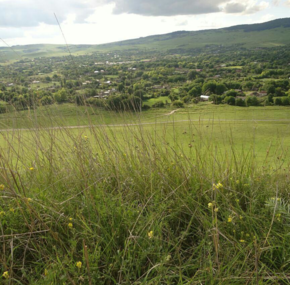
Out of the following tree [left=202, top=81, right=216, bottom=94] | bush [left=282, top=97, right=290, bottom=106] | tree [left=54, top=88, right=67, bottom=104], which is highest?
tree [left=54, top=88, right=67, bottom=104]

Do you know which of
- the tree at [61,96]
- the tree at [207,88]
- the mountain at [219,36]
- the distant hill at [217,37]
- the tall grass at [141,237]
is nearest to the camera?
the tall grass at [141,237]

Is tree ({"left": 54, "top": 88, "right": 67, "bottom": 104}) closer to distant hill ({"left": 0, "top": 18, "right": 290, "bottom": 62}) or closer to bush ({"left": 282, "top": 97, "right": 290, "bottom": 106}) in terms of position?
bush ({"left": 282, "top": 97, "right": 290, "bottom": 106})

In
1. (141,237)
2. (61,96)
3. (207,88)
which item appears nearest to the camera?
(141,237)

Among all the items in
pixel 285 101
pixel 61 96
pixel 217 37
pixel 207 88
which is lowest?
pixel 217 37

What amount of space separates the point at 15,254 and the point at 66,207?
390 mm

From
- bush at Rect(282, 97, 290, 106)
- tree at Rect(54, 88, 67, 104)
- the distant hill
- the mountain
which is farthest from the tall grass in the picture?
the mountain

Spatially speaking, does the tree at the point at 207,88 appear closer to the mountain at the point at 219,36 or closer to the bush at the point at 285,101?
the bush at the point at 285,101

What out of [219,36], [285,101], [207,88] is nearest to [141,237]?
[207,88]

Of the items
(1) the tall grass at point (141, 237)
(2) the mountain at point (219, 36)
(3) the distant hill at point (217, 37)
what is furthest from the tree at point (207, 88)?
(2) the mountain at point (219, 36)

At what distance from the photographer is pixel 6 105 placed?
2.88 m

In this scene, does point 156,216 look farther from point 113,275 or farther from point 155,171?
point 155,171

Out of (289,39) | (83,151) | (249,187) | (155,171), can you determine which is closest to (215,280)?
(249,187)

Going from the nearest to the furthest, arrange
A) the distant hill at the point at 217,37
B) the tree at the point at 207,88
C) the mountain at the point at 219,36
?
the tree at the point at 207,88, the distant hill at the point at 217,37, the mountain at the point at 219,36

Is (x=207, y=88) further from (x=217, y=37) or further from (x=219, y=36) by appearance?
(x=219, y=36)
